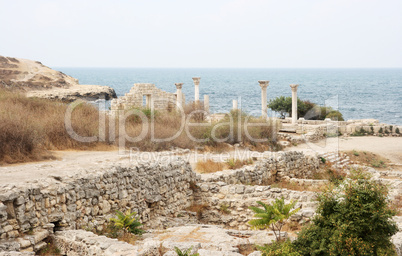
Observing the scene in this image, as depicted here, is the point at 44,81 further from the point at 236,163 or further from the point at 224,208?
the point at 224,208

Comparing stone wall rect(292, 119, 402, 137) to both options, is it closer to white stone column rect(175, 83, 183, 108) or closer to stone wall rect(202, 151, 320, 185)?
white stone column rect(175, 83, 183, 108)

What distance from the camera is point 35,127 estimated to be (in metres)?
14.6

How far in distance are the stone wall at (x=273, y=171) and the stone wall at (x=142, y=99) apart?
40.8 feet

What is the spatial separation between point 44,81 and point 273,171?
42.1 meters

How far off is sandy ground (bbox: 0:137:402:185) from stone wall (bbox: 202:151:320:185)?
969mm

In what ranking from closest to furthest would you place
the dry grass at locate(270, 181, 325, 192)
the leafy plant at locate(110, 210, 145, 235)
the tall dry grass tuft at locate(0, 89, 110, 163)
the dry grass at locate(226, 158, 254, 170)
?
A: the leafy plant at locate(110, 210, 145, 235), the tall dry grass tuft at locate(0, 89, 110, 163), the dry grass at locate(270, 181, 325, 192), the dry grass at locate(226, 158, 254, 170)

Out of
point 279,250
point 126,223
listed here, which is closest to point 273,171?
point 126,223

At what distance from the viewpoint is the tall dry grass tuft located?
42.3 ft

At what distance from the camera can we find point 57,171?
1024cm

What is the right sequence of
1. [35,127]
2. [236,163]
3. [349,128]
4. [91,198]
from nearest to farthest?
[91,198] < [35,127] < [236,163] < [349,128]

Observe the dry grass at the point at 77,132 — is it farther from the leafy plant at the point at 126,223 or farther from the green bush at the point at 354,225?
the green bush at the point at 354,225

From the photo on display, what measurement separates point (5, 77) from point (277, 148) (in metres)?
36.4

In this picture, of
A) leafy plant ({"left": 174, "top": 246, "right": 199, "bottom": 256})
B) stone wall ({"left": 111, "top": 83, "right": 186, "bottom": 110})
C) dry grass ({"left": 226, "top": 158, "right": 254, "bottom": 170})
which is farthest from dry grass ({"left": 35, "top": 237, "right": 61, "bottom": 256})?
stone wall ({"left": 111, "top": 83, "right": 186, "bottom": 110})

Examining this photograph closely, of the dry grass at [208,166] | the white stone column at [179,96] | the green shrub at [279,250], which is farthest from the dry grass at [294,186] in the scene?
the white stone column at [179,96]
